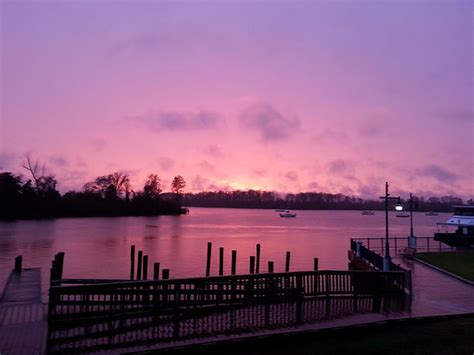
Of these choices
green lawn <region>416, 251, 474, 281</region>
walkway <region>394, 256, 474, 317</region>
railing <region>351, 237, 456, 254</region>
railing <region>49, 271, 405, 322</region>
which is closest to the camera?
railing <region>49, 271, 405, 322</region>

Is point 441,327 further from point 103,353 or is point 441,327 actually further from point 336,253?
point 336,253

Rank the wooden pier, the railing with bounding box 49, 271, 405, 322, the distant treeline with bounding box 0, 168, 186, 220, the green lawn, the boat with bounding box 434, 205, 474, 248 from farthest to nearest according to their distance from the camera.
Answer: the distant treeline with bounding box 0, 168, 186, 220 → the boat with bounding box 434, 205, 474, 248 → the green lawn → the railing with bounding box 49, 271, 405, 322 → the wooden pier

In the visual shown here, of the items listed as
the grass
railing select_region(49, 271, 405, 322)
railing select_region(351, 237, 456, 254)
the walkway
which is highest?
railing select_region(49, 271, 405, 322)

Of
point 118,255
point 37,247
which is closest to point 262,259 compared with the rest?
point 118,255

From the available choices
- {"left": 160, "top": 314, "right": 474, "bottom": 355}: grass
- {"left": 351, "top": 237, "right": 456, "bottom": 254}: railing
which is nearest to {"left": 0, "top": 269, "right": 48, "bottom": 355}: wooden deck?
{"left": 160, "top": 314, "right": 474, "bottom": 355}: grass

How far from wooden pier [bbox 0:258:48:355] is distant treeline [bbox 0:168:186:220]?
10977cm

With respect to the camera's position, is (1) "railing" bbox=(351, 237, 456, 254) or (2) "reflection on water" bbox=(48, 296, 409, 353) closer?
(2) "reflection on water" bbox=(48, 296, 409, 353)

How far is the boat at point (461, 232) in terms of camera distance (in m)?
45.8

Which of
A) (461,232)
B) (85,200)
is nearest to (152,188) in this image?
(85,200)

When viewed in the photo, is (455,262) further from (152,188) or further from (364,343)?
(152,188)

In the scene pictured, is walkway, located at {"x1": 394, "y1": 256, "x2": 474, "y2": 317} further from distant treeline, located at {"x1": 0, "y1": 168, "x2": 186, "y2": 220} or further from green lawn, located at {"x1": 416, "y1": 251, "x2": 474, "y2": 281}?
distant treeline, located at {"x1": 0, "y1": 168, "x2": 186, "y2": 220}

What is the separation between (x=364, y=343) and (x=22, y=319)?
899cm

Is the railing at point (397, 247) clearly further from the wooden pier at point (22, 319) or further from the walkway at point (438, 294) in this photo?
the wooden pier at point (22, 319)

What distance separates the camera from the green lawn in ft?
76.8
